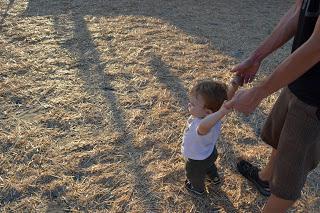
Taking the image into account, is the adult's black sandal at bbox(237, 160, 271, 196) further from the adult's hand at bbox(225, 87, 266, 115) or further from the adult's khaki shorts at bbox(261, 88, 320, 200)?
the adult's hand at bbox(225, 87, 266, 115)

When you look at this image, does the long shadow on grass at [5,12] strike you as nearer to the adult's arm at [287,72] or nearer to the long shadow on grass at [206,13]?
the long shadow on grass at [206,13]

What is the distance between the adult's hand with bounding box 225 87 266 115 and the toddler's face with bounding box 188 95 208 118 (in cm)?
49

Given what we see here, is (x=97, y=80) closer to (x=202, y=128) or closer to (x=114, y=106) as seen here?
(x=114, y=106)

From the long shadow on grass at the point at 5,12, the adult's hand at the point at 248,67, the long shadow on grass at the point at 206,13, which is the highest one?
the adult's hand at the point at 248,67

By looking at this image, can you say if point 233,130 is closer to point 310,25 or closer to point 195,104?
point 195,104

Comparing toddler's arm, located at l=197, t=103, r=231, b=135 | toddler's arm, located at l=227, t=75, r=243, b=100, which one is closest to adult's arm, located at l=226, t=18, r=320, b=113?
toddler's arm, located at l=197, t=103, r=231, b=135

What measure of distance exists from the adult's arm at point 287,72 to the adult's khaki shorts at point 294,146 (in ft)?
0.75

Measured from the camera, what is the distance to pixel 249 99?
70.6 inches

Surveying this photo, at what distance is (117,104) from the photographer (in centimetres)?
367

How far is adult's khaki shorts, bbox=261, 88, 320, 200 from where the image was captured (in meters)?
1.89

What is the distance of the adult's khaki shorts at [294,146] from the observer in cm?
189

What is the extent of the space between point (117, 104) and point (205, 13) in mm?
2910

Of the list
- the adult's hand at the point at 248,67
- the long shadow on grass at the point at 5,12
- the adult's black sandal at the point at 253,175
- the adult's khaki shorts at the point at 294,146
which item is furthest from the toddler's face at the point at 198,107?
the long shadow on grass at the point at 5,12

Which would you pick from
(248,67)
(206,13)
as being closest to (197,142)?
(248,67)
